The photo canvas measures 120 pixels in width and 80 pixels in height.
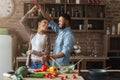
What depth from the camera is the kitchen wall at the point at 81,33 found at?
21.4 feet

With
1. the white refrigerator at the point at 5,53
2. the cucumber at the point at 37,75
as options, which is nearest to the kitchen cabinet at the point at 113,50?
the white refrigerator at the point at 5,53

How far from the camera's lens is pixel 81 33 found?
6641mm

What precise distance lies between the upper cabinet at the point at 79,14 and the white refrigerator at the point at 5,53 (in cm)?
66

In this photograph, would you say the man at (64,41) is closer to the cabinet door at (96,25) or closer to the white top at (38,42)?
the white top at (38,42)

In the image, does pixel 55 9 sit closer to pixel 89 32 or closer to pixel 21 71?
pixel 89 32

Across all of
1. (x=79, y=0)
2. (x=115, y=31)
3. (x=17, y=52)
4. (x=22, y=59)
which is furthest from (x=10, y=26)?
(x=115, y=31)

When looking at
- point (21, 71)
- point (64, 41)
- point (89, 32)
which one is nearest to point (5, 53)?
point (89, 32)

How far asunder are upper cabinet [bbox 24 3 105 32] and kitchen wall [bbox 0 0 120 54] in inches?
9.1

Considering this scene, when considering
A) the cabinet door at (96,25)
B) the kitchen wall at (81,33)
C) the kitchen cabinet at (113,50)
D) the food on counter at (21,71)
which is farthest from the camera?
the kitchen wall at (81,33)

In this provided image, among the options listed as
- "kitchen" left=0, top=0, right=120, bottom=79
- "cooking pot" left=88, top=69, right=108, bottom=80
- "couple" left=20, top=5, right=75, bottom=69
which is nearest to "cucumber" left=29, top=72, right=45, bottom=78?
"cooking pot" left=88, top=69, right=108, bottom=80

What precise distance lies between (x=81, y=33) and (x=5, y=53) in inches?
73.4

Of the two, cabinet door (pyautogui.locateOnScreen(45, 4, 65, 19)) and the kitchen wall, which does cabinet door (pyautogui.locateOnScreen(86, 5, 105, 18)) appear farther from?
cabinet door (pyautogui.locateOnScreen(45, 4, 65, 19))

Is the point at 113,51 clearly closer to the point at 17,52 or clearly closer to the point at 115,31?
the point at 115,31

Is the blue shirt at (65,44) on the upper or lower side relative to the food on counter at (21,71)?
upper
